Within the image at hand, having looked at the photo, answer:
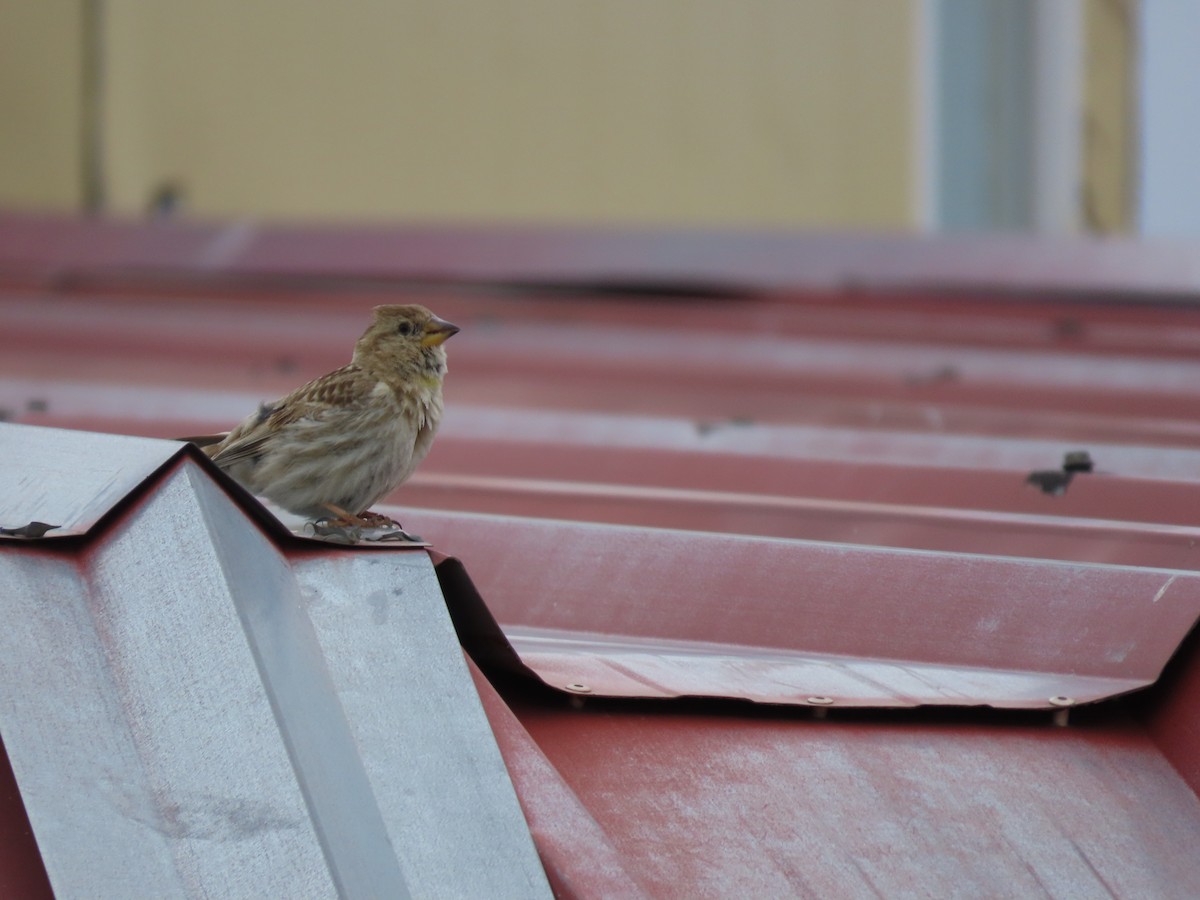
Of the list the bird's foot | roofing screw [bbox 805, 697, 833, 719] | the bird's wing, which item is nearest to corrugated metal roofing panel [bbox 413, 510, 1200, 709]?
roofing screw [bbox 805, 697, 833, 719]

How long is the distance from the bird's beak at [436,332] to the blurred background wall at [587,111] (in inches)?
250

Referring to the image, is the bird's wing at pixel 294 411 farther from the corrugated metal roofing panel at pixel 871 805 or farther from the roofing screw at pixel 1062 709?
the roofing screw at pixel 1062 709

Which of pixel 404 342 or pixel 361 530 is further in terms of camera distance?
pixel 404 342

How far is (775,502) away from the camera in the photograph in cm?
344

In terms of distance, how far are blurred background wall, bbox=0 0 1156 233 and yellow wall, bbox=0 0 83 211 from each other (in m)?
0.01

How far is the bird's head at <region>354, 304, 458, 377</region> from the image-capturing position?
3.55 metres

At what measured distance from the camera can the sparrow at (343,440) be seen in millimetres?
3279

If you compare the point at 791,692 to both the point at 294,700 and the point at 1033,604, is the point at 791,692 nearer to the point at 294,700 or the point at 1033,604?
the point at 1033,604

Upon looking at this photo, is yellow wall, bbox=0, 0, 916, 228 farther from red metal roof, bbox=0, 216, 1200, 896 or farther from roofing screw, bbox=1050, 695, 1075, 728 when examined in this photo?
roofing screw, bbox=1050, 695, 1075, 728

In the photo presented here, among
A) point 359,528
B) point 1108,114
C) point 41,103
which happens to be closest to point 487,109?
point 41,103


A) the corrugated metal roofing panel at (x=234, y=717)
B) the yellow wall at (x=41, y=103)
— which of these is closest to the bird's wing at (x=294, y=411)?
the corrugated metal roofing panel at (x=234, y=717)

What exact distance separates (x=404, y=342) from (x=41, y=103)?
22.1 ft

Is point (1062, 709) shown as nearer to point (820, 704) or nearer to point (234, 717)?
point (820, 704)

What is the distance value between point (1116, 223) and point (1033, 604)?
935cm
